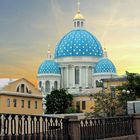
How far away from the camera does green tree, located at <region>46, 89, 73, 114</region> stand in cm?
7819

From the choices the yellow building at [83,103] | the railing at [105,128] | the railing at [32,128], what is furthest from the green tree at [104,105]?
the yellow building at [83,103]

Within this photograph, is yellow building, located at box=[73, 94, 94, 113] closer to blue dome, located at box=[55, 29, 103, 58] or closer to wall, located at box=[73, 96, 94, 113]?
wall, located at box=[73, 96, 94, 113]

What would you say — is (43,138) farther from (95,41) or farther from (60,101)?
(95,41)

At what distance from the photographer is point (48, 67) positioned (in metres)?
96.9

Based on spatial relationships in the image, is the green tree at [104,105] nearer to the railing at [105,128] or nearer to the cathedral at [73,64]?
the railing at [105,128]

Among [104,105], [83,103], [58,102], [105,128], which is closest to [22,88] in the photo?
[104,105]

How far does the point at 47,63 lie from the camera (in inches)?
3861

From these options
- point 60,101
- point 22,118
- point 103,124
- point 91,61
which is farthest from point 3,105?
point 91,61

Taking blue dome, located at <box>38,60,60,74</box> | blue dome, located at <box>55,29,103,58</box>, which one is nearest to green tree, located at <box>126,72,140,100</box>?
blue dome, located at <box>38,60,60,74</box>

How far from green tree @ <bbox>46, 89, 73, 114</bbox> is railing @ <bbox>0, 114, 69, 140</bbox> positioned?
Result: 2628 inches

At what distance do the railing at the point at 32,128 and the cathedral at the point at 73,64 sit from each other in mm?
85865

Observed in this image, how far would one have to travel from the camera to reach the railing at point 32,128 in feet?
28.9

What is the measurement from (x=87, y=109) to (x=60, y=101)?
556 centimetres

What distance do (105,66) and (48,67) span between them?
1184cm
